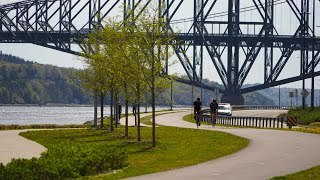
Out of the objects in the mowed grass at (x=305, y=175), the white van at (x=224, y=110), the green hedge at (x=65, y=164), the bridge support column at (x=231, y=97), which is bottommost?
the mowed grass at (x=305, y=175)

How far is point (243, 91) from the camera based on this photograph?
5098 inches

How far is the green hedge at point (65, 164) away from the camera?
17777 mm

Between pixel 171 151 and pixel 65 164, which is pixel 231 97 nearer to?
pixel 171 151

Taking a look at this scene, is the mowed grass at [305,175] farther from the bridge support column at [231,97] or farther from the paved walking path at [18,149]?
the bridge support column at [231,97]

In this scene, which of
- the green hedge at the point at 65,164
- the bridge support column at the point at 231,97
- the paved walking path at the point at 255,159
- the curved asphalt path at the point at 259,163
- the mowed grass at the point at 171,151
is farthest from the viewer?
the bridge support column at the point at 231,97

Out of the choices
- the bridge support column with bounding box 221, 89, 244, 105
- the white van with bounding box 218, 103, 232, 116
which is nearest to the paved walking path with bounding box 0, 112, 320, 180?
the white van with bounding box 218, 103, 232, 116

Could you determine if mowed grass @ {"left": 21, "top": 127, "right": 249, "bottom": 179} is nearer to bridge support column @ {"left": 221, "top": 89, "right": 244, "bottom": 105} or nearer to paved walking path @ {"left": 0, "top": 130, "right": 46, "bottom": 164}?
paved walking path @ {"left": 0, "top": 130, "right": 46, "bottom": 164}

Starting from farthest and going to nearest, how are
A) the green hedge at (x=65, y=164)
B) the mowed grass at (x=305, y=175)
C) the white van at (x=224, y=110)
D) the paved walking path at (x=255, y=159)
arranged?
the white van at (x=224, y=110), the paved walking path at (x=255, y=159), the mowed grass at (x=305, y=175), the green hedge at (x=65, y=164)

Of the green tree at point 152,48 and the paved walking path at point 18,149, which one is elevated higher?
the green tree at point 152,48

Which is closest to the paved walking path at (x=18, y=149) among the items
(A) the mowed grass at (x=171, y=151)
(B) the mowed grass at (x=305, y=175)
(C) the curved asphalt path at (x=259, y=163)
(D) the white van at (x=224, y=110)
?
(A) the mowed grass at (x=171, y=151)

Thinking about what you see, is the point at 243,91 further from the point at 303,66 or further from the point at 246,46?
the point at 303,66

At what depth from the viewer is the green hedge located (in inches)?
700

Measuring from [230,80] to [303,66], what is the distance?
16567 mm

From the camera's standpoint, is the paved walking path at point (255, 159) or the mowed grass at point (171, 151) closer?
the paved walking path at point (255, 159)
